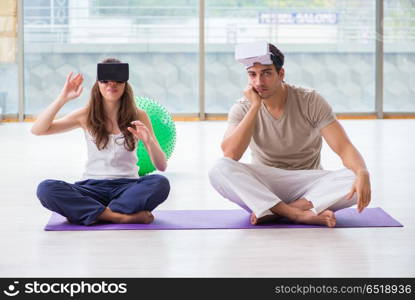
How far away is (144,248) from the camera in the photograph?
3969 millimetres

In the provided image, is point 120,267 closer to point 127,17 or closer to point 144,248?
point 144,248

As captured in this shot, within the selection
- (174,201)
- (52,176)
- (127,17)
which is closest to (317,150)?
(174,201)

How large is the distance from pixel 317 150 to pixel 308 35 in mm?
6962

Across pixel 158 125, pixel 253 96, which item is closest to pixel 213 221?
pixel 253 96

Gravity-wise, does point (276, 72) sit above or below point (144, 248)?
above

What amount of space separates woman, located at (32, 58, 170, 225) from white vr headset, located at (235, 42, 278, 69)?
0.60 meters

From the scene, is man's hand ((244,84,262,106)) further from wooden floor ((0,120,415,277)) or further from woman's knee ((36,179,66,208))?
woman's knee ((36,179,66,208))

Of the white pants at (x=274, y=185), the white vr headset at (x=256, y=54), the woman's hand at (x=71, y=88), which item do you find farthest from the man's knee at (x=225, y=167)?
the woman's hand at (x=71, y=88)

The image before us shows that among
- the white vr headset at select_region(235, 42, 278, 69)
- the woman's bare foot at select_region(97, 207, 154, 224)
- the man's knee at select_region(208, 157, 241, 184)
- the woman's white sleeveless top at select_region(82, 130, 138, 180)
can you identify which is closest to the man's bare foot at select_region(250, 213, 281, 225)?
the man's knee at select_region(208, 157, 241, 184)

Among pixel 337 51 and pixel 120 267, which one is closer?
pixel 120 267

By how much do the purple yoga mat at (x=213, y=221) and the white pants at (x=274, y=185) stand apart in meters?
0.10

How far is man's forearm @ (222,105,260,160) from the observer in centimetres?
439

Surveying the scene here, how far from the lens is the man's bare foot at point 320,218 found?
4.41 m

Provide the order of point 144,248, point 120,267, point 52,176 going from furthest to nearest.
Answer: point 52,176, point 144,248, point 120,267
